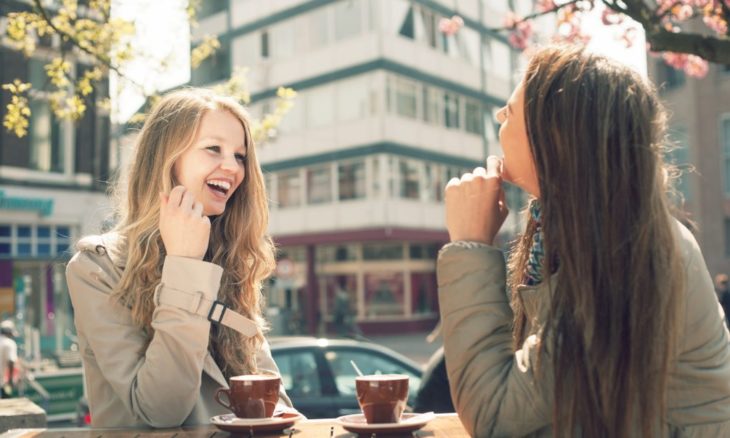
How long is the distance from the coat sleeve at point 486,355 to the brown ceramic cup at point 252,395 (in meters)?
0.47

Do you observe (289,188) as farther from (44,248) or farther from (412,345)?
(44,248)

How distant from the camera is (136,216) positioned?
8.90ft

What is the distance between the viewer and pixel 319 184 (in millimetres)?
32250

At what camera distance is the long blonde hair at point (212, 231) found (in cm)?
247

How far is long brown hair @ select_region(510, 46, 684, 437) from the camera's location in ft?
5.15

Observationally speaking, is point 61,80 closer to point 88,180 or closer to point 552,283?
point 552,283

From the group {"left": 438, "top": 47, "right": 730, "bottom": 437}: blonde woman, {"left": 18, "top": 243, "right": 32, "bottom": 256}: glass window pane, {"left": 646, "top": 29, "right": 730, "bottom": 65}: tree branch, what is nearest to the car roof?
{"left": 646, "top": 29, "right": 730, "bottom": 65}: tree branch

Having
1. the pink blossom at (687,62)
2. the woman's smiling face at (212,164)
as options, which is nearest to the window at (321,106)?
the pink blossom at (687,62)

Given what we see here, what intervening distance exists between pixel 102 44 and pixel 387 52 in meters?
24.6

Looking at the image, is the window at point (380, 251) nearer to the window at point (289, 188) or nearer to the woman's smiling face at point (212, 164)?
the window at point (289, 188)

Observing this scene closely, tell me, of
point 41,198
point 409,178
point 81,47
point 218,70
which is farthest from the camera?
point 218,70

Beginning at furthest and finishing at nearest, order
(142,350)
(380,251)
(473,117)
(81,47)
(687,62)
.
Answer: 1. (473,117)
2. (380,251)
3. (687,62)
4. (81,47)
5. (142,350)

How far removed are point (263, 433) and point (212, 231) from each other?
3.67ft

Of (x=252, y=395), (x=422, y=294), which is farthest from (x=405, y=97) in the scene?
(x=252, y=395)
